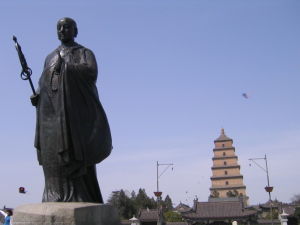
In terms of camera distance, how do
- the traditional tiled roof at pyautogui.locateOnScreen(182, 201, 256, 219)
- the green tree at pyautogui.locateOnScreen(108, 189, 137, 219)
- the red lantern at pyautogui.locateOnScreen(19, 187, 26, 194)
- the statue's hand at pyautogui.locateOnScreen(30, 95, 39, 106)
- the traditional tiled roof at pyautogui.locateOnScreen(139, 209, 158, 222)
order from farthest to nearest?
1. the green tree at pyautogui.locateOnScreen(108, 189, 137, 219)
2. the traditional tiled roof at pyautogui.locateOnScreen(139, 209, 158, 222)
3. the traditional tiled roof at pyautogui.locateOnScreen(182, 201, 256, 219)
4. the red lantern at pyautogui.locateOnScreen(19, 187, 26, 194)
5. the statue's hand at pyautogui.locateOnScreen(30, 95, 39, 106)

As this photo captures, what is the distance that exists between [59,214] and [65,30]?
298cm

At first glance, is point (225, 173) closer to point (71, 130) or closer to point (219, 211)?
point (219, 211)

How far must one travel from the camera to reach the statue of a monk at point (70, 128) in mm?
5613

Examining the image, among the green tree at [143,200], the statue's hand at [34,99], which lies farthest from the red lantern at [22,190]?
the green tree at [143,200]

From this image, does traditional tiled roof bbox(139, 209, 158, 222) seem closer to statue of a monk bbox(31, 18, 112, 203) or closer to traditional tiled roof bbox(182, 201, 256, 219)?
traditional tiled roof bbox(182, 201, 256, 219)

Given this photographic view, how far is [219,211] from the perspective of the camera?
44.2m

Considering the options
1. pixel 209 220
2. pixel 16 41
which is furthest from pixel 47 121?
pixel 209 220

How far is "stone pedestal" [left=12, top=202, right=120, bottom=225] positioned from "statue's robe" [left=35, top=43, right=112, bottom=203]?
0.55 meters

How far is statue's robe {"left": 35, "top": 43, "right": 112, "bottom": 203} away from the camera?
5.61 m

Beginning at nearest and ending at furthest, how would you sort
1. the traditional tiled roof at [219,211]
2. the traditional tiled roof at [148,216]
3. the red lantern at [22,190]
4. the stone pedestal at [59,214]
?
the stone pedestal at [59,214], the red lantern at [22,190], the traditional tiled roof at [219,211], the traditional tiled roof at [148,216]

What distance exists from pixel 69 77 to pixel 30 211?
1965 millimetres

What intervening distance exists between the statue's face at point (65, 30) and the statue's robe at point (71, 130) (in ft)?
1.04

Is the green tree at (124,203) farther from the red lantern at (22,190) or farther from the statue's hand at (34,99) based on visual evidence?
the statue's hand at (34,99)

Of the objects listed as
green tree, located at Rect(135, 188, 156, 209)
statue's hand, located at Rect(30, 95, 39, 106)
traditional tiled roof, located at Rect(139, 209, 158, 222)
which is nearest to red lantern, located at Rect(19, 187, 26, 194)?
statue's hand, located at Rect(30, 95, 39, 106)
